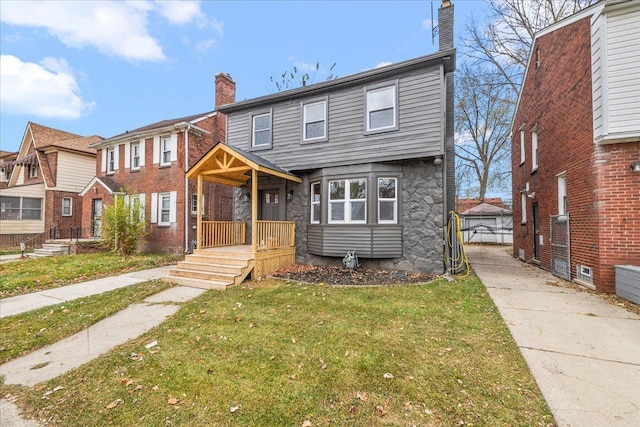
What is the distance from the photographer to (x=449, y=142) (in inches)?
348

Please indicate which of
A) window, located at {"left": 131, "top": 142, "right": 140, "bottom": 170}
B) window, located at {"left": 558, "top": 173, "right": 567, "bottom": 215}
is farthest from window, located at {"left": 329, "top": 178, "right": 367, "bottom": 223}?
window, located at {"left": 131, "top": 142, "right": 140, "bottom": 170}

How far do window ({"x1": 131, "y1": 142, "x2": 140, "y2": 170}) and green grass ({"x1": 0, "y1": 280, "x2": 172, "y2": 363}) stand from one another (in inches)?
422

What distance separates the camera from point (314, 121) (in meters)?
9.55

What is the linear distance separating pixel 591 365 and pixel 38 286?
11248 millimetres

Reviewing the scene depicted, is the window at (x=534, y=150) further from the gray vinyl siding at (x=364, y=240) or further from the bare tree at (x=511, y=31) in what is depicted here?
the bare tree at (x=511, y=31)

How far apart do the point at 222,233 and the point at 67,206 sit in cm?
1504

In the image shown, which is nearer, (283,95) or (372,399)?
(372,399)

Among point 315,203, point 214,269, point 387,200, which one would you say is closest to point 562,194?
point 387,200

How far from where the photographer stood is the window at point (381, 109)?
829cm

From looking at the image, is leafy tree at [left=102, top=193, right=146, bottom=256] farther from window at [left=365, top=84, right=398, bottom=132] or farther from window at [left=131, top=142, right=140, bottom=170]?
window at [left=365, top=84, right=398, bottom=132]

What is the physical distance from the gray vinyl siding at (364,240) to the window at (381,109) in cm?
304

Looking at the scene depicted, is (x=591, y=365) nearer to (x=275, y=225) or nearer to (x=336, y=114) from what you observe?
(x=275, y=225)

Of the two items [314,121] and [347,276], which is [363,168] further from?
[347,276]

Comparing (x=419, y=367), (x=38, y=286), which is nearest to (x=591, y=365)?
(x=419, y=367)
